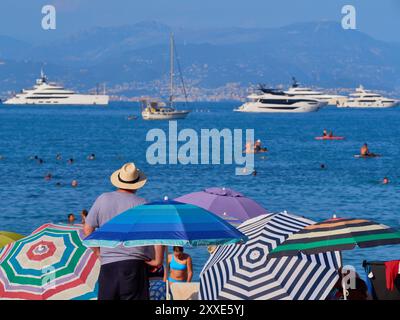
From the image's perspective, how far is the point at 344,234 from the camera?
11391mm

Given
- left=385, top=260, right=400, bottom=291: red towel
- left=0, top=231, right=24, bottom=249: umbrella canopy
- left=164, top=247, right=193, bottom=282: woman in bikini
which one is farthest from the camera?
left=0, top=231, right=24, bottom=249: umbrella canopy

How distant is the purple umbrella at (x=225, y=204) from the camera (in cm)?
1659

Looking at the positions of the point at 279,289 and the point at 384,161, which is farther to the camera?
the point at 384,161

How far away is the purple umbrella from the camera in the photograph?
16594mm

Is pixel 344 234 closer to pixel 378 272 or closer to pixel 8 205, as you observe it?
pixel 378 272

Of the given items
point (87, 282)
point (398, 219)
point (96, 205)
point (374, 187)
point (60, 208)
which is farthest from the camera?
point (374, 187)

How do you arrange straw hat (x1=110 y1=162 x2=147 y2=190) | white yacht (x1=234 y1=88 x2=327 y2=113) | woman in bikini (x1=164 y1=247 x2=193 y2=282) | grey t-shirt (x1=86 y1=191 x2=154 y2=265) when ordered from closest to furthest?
grey t-shirt (x1=86 y1=191 x2=154 y2=265) → straw hat (x1=110 y1=162 x2=147 y2=190) → woman in bikini (x1=164 y1=247 x2=193 y2=282) → white yacht (x1=234 y1=88 x2=327 y2=113)

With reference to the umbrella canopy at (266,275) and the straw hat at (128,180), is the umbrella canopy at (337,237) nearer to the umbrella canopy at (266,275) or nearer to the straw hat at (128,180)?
the umbrella canopy at (266,275)

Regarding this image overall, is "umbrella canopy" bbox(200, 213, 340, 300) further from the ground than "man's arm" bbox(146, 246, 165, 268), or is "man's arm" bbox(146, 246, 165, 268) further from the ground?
"man's arm" bbox(146, 246, 165, 268)

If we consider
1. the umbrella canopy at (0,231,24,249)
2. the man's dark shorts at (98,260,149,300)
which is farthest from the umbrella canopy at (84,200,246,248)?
the umbrella canopy at (0,231,24,249)

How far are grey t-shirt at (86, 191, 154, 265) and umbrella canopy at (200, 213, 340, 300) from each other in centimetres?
173

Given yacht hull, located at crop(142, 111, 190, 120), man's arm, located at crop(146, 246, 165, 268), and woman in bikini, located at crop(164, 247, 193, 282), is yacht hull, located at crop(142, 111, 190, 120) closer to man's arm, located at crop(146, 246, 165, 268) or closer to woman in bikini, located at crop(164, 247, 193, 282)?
woman in bikini, located at crop(164, 247, 193, 282)

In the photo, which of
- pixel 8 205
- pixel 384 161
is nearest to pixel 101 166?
pixel 384 161
